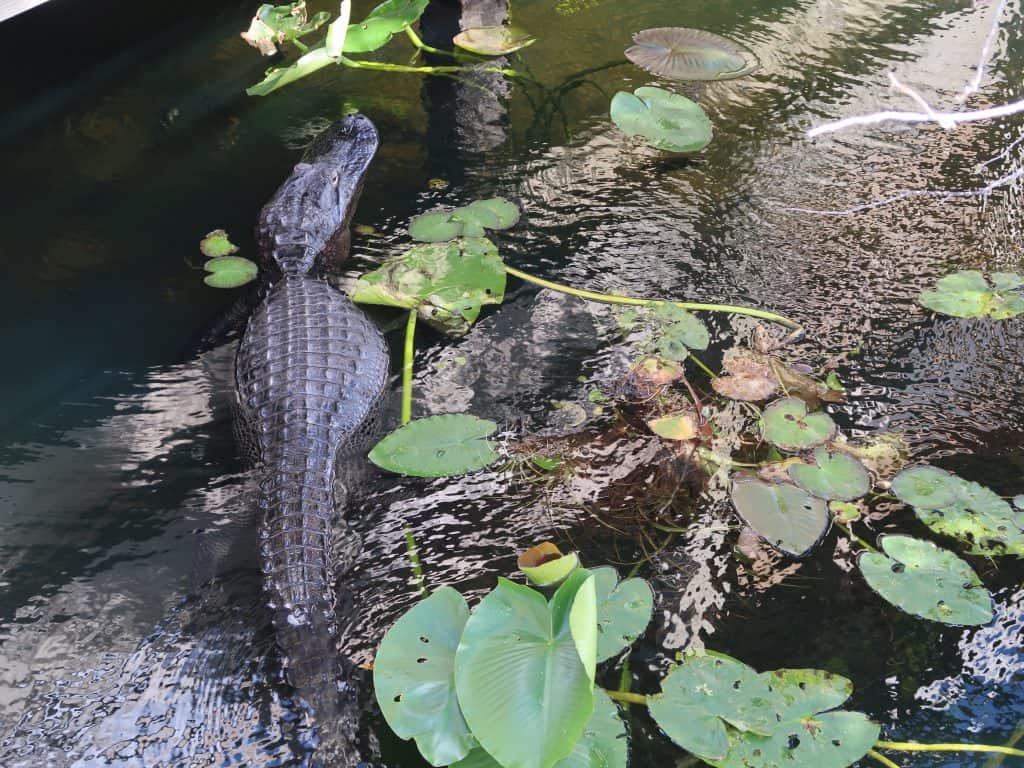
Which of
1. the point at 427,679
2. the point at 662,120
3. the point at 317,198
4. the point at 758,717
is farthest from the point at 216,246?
the point at 758,717

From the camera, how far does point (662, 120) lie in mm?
3617

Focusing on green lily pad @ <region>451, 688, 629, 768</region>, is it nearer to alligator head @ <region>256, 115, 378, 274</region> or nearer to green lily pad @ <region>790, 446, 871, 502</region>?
green lily pad @ <region>790, 446, 871, 502</region>

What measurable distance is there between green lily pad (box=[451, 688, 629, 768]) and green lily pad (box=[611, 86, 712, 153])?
8.03ft

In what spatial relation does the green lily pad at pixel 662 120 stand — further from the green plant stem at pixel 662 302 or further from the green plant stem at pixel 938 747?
the green plant stem at pixel 938 747

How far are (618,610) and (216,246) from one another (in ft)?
7.73

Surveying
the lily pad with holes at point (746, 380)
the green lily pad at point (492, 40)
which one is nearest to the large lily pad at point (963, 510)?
the lily pad with holes at point (746, 380)

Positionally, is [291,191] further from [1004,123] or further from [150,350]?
[1004,123]

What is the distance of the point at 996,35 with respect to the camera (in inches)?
178

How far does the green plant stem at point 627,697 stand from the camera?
1959mm

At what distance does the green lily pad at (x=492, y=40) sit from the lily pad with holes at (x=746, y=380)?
2.44 m

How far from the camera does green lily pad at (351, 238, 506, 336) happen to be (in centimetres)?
306

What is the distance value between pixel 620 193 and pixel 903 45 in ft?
6.70

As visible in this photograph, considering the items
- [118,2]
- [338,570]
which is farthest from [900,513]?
[118,2]

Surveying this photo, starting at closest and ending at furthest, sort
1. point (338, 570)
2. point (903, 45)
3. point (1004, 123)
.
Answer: point (338, 570) < point (1004, 123) < point (903, 45)
